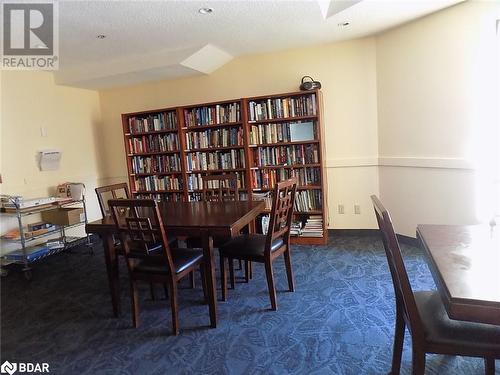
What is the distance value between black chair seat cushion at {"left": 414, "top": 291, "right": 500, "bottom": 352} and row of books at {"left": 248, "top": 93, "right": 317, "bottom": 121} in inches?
105

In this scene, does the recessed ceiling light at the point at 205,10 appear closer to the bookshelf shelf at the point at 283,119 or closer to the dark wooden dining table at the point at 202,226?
the bookshelf shelf at the point at 283,119

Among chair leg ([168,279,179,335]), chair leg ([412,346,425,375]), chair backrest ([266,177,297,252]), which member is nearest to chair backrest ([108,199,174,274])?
chair leg ([168,279,179,335])

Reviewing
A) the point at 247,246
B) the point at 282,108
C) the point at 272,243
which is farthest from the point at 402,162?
the point at 247,246

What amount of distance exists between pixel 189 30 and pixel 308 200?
7.18ft

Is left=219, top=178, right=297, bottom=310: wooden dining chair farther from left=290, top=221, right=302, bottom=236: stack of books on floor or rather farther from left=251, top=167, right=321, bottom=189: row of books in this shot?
left=251, top=167, right=321, bottom=189: row of books

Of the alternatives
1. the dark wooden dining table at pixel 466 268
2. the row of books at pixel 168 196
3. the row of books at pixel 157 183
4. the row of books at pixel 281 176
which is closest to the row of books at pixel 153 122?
the row of books at pixel 157 183

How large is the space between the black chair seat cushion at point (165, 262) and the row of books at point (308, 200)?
1.76 m

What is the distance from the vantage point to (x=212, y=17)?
284cm

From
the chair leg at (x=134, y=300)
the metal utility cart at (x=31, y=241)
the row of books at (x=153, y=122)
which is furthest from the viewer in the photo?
the row of books at (x=153, y=122)

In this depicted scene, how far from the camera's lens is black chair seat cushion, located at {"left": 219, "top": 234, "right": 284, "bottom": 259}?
95.3 inches

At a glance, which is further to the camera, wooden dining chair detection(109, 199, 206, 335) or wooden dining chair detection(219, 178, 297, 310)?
wooden dining chair detection(219, 178, 297, 310)

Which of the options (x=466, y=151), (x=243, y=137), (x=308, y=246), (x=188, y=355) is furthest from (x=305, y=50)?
(x=188, y=355)

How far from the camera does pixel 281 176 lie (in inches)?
156

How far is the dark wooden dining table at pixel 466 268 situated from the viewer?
3.23 ft
